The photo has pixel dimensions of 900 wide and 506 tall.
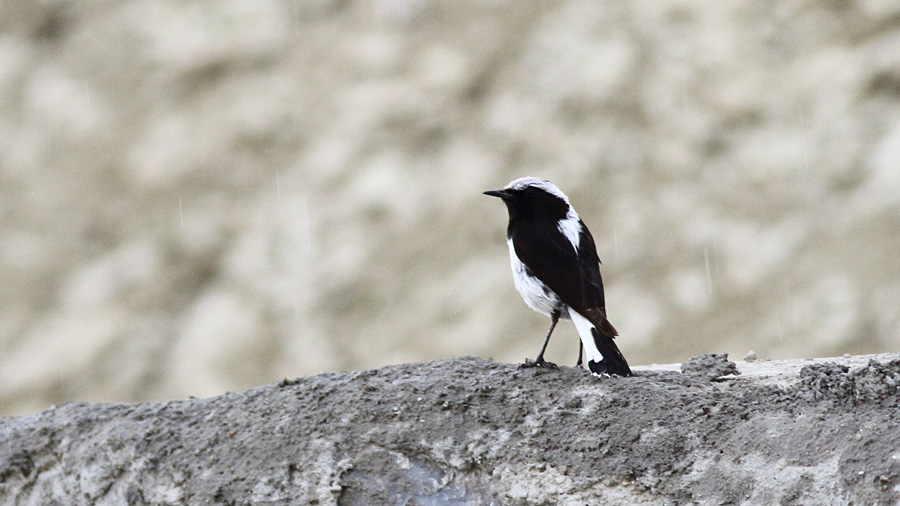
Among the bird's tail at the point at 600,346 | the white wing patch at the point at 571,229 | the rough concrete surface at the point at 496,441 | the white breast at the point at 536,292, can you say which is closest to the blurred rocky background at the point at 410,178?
the white wing patch at the point at 571,229

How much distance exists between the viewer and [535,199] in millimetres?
4164

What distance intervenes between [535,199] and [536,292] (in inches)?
16.7

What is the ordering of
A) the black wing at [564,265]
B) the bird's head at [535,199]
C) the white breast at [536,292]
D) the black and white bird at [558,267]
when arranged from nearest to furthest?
the black and white bird at [558,267] → the black wing at [564,265] → the white breast at [536,292] → the bird's head at [535,199]

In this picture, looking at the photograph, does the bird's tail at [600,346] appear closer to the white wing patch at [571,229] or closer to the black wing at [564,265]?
the black wing at [564,265]

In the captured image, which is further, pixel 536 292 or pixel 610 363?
pixel 536 292

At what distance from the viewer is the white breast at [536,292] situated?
12.9 feet

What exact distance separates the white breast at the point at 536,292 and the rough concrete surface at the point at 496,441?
1.08 feet

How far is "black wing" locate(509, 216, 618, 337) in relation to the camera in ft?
12.4

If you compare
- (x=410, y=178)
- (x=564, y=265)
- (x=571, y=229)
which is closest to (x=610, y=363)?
(x=564, y=265)

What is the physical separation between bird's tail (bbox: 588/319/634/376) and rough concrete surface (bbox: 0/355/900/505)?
1.5 inches

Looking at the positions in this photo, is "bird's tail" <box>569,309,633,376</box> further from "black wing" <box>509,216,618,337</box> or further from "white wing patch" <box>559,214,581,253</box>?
"white wing patch" <box>559,214,581,253</box>

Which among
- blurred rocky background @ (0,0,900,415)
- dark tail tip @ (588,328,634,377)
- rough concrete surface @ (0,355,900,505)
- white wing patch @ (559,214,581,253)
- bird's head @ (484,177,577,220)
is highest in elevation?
blurred rocky background @ (0,0,900,415)

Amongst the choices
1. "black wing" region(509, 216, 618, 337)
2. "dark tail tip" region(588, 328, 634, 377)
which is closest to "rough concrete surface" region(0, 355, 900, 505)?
"dark tail tip" region(588, 328, 634, 377)

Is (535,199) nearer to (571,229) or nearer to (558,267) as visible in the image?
(571,229)
